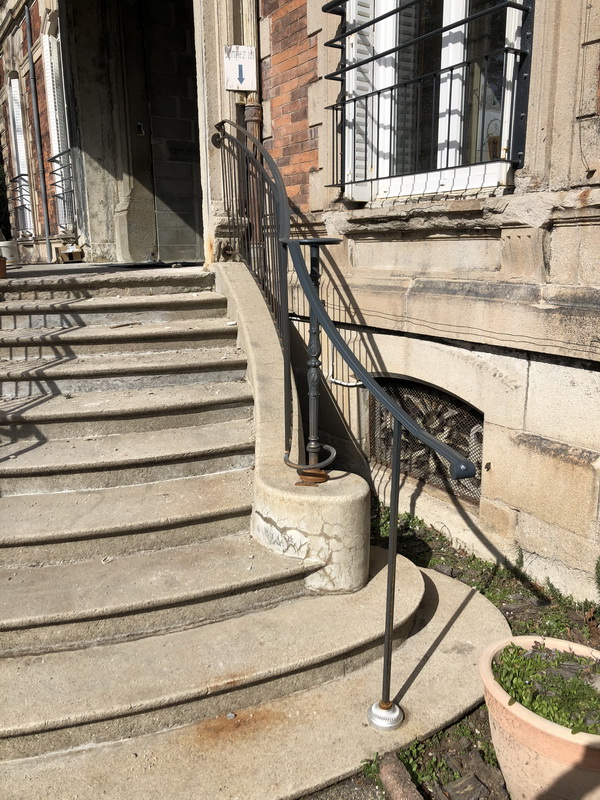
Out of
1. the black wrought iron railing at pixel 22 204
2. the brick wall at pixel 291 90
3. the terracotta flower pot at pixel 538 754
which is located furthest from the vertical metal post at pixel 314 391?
the black wrought iron railing at pixel 22 204

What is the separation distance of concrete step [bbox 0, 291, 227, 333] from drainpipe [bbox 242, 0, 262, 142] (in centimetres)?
174

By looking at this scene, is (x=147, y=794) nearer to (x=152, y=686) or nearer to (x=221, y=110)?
(x=152, y=686)

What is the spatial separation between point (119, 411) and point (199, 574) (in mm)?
1128

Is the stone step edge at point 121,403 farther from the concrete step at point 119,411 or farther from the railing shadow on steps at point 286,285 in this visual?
the railing shadow on steps at point 286,285

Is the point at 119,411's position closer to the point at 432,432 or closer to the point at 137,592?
the point at 137,592

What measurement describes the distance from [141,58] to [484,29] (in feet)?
18.7

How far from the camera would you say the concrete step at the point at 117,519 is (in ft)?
9.43

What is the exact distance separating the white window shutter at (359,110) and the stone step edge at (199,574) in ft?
8.41

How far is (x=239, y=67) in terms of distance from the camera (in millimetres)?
5172

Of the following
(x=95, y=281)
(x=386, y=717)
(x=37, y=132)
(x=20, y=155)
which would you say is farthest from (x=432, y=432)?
(x=20, y=155)

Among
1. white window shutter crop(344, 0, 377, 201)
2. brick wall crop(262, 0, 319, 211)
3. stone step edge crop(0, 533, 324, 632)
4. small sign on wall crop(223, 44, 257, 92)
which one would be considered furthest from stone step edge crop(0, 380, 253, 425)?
small sign on wall crop(223, 44, 257, 92)

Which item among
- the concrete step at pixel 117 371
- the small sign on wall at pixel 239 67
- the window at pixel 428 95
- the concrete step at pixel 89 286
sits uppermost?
the small sign on wall at pixel 239 67

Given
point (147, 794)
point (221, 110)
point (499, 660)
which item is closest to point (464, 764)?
point (499, 660)

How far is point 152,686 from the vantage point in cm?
236
